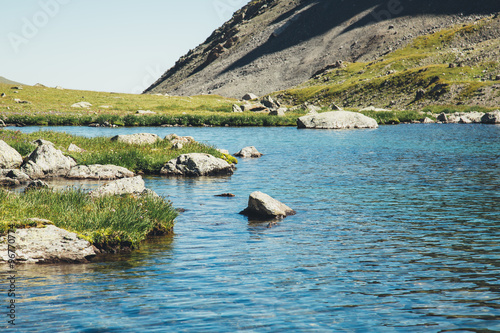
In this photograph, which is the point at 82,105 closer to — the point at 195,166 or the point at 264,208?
the point at 195,166

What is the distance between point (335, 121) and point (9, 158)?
55567mm

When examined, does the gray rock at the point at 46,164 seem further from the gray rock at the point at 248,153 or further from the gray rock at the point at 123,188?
the gray rock at the point at 248,153

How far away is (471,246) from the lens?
13.7 metres

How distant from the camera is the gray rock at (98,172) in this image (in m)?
26.9

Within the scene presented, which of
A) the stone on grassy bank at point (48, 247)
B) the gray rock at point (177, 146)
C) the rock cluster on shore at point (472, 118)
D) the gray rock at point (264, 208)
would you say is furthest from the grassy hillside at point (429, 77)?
the stone on grassy bank at point (48, 247)

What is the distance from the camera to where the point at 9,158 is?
2808 cm

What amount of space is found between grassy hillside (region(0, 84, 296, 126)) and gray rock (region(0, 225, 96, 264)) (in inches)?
2572

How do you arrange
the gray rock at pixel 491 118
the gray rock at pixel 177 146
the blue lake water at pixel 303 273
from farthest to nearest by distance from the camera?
1. the gray rock at pixel 491 118
2. the gray rock at pixel 177 146
3. the blue lake water at pixel 303 273

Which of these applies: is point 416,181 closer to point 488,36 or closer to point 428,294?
point 428,294

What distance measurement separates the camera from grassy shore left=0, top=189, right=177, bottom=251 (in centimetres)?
1323

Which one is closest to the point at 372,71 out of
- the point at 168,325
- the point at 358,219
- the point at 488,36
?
the point at 488,36

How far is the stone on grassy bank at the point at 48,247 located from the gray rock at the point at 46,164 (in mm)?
16032

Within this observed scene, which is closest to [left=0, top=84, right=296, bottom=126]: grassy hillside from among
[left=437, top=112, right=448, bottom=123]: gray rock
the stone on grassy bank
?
[left=437, top=112, right=448, bottom=123]: gray rock

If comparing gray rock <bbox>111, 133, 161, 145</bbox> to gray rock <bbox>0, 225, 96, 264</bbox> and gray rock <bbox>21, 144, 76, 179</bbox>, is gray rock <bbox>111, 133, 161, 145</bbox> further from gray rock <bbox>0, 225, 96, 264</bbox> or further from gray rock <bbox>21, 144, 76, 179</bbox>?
gray rock <bbox>0, 225, 96, 264</bbox>
